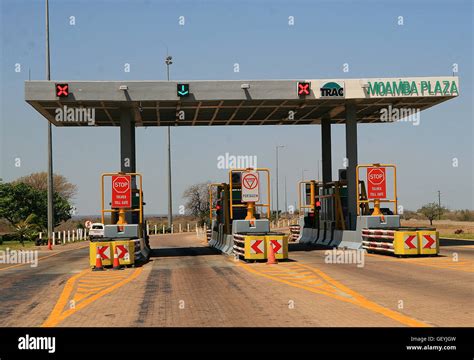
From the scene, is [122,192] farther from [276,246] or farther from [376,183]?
[376,183]

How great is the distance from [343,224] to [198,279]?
1473 centimetres

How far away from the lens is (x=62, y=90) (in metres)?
25.5

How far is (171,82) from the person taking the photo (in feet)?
86.0

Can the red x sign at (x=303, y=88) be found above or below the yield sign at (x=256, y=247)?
above

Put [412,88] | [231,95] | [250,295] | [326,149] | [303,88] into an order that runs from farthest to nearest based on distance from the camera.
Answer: [326,149] → [412,88] → [303,88] → [231,95] → [250,295]

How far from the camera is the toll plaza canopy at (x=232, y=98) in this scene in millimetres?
25922

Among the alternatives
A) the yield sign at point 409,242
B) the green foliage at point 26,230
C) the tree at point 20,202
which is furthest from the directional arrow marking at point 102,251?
the tree at point 20,202

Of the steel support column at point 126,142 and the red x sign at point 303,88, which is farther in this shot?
the steel support column at point 126,142

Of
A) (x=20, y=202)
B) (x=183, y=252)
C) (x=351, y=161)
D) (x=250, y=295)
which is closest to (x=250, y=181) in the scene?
(x=351, y=161)

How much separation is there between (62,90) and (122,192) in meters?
4.90

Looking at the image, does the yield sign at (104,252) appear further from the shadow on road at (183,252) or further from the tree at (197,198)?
the tree at (197,198)
